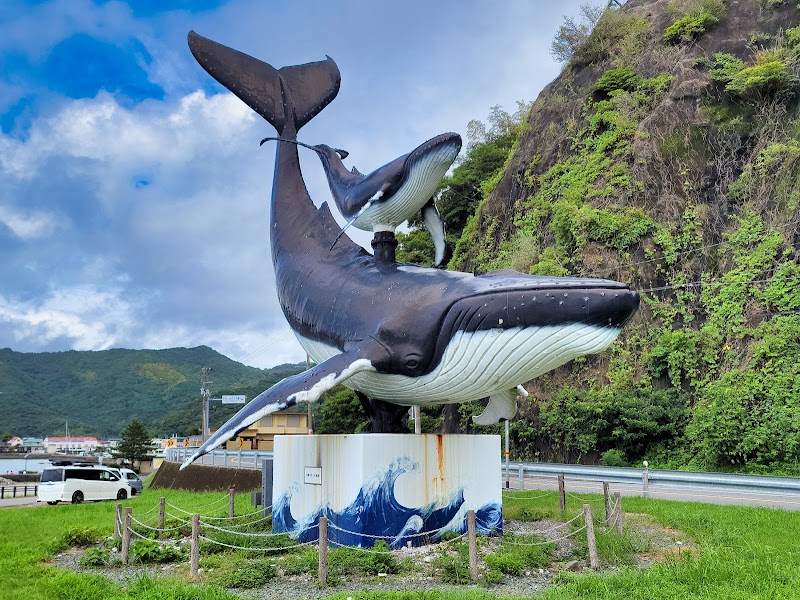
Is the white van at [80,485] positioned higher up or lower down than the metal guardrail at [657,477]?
lower down

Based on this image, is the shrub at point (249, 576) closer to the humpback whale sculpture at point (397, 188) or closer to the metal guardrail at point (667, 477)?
the humpback whale sculpture at point (397, 188)

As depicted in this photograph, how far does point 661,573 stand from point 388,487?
3.18 meters

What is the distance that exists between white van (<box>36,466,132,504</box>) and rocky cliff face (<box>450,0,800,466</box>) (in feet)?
43.2

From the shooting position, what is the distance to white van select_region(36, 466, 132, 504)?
20.4 meters

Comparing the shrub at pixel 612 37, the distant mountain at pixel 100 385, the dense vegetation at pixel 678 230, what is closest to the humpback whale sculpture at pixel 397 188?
the dense vegetation at pixel 678 230

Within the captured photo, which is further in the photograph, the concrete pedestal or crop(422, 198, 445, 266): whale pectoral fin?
crop(422, 198, 445, 266): whale pectoral fin

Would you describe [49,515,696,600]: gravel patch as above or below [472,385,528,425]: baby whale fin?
below

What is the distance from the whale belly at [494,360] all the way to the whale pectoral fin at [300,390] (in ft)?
1.57

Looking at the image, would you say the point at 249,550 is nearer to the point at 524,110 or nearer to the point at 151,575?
the point at 151,575

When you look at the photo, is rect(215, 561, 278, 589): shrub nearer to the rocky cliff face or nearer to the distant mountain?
the rocky cliff face

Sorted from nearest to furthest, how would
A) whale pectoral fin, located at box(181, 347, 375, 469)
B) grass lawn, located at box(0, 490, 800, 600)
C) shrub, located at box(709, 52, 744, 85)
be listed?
grass lawn, located at box(0, 490, 800, 600) → whale pectoral fin, located at box(181, 347, 375, 469) → shrub, located at box(709, 52, 744, 85)

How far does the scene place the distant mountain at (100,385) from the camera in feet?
375

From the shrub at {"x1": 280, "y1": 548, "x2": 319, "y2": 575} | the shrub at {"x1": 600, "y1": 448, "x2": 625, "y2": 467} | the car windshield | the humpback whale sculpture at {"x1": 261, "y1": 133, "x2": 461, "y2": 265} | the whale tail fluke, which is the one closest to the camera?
the shrub at {"x1": 280, "y1": 548, "x2": 319, "y2": 575}

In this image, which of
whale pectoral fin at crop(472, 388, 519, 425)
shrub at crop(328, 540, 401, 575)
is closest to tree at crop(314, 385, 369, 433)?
whale pectoral fin at crop(472, 388, 519, 425)
